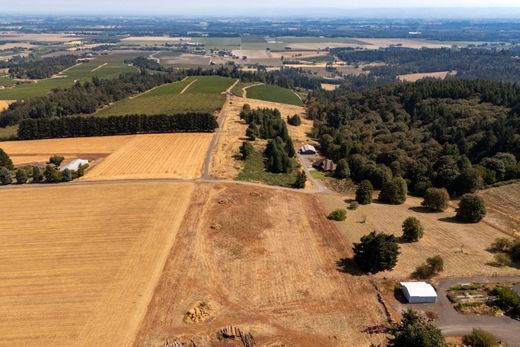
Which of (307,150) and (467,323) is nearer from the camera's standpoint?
(467,323)

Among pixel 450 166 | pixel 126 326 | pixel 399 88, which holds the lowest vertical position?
pixel 126 326

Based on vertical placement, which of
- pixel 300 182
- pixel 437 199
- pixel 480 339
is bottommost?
pixel 480 339

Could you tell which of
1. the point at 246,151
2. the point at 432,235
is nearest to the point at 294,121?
the point at 246,151

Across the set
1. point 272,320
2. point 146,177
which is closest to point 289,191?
point 146,177

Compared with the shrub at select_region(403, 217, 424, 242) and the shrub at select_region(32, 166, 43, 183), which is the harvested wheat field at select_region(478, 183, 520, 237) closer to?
the shrub at select_region(403, 217, 424, 242)

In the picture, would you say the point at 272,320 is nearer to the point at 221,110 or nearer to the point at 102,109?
the point at 221,110

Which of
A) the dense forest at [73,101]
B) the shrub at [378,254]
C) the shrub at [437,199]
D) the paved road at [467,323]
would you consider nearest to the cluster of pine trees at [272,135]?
the shrub at [437,199]

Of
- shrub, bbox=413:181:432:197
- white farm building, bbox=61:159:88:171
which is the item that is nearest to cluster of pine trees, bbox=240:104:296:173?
shrub, bbox=413:181:432:197

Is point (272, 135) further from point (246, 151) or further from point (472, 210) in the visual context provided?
point (472, 210)

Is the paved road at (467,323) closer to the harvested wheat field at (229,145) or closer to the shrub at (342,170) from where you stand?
the shrub at (342,170)
